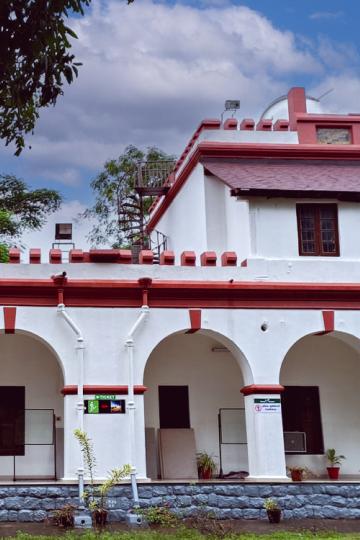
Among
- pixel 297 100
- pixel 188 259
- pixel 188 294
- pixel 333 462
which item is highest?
pixel 297 100

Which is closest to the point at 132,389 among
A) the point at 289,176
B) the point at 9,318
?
the point at 9,318

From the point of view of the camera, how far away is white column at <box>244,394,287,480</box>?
16688mm

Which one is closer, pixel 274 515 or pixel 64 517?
pixel 64 517

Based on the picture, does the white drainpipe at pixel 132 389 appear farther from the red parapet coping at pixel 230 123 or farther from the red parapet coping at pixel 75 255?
the red parapet coping at pixel 230 123

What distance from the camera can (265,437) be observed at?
1680cm

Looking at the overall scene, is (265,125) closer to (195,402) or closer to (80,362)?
(195,402)

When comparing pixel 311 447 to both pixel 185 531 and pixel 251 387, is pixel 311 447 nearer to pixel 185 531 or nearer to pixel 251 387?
pixel 251 387

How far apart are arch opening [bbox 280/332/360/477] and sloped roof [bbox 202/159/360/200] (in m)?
3.01

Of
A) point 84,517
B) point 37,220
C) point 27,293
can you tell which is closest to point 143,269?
point 27,293

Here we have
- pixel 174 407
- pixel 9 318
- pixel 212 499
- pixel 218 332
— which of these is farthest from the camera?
pixel 174 407

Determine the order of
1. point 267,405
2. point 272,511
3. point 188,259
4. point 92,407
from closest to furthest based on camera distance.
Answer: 1. point 272,511
2. point 92,407
3. point 267,405
4. point 188,259

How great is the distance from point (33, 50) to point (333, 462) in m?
11.7

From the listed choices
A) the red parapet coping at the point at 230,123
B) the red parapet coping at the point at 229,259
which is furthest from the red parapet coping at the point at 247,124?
Result: the red parapet coping at the point at 229,259

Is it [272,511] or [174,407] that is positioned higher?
[174,407]
